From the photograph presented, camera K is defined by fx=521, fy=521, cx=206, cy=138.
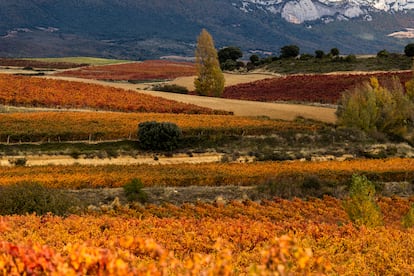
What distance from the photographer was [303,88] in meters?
75.9

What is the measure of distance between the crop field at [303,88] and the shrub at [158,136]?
3275 cm

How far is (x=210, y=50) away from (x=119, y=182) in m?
42.5

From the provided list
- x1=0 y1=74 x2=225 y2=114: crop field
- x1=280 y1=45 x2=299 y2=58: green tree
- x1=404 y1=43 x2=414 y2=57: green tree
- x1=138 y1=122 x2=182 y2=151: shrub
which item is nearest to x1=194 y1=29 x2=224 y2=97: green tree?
x1=0 y1=74 x2=225 y2=114: crop field

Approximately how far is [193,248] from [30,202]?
940cm

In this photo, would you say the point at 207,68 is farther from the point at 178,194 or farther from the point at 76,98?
the point at 178,194

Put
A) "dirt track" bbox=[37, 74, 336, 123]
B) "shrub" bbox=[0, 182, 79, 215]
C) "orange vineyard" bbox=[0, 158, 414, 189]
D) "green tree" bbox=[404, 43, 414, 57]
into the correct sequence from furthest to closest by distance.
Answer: "green tree" bbox=[404, 43, 414, 57] < "dirt track" bbox=[37, 74, 336, 123] < "orange vineyard" bbox=[0, 158, 414, 189] < "shrub" bbox=[0, 182, 79, 215]

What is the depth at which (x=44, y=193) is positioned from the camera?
61.7 ft

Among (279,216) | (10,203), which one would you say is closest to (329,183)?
(279,216)

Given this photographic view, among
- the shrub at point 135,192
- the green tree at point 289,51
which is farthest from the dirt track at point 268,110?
the green tree at point 289,51

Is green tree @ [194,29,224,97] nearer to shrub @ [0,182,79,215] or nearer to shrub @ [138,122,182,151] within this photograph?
shrub @ [138,122,182,151]

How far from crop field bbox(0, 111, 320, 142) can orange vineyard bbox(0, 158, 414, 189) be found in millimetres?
6351

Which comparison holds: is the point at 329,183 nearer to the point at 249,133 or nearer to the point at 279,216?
the point at 279,216

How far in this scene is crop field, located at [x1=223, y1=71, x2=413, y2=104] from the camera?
227 ft

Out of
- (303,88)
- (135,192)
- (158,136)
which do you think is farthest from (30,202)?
(303,88)
